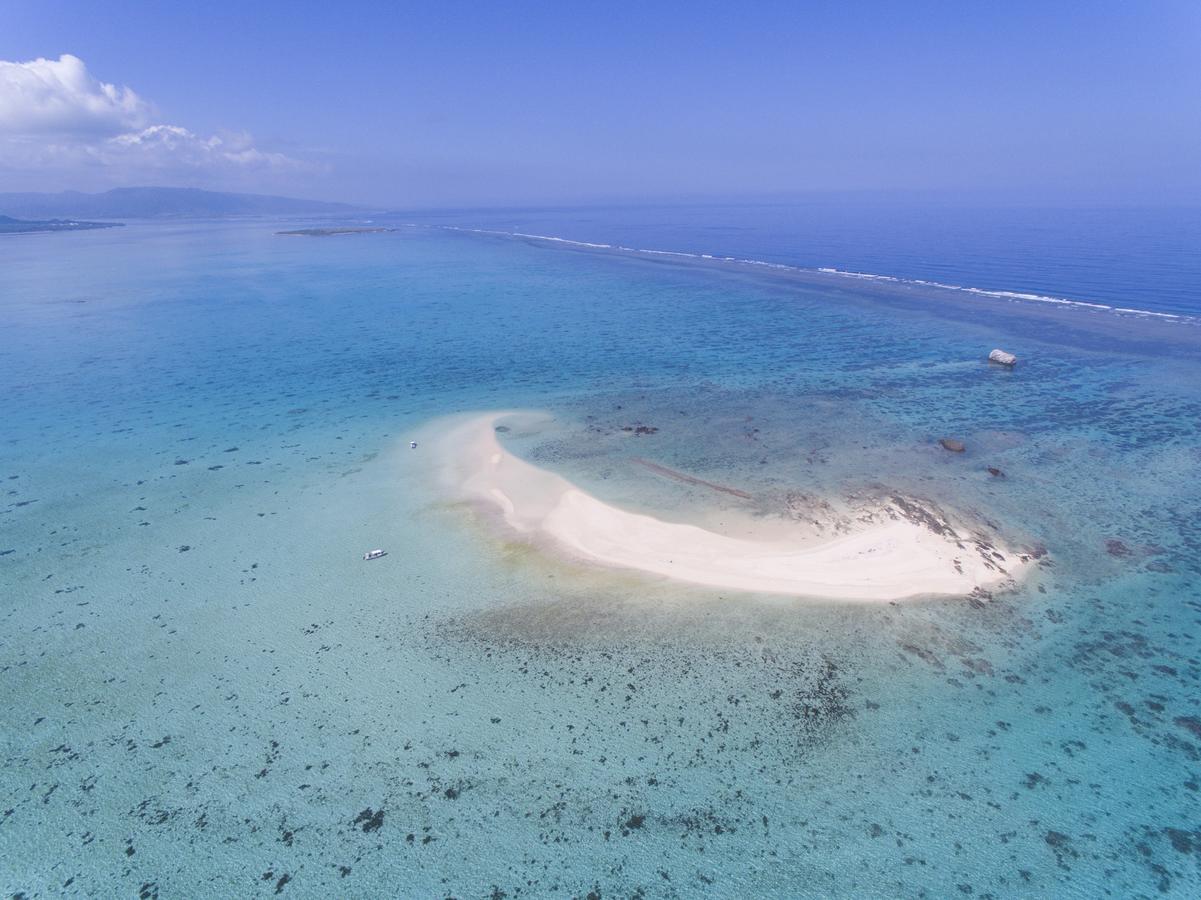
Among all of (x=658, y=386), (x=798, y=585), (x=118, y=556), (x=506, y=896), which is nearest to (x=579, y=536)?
(x=798, y=585)

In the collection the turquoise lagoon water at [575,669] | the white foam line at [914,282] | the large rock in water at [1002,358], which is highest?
the white foam line at [914,282]

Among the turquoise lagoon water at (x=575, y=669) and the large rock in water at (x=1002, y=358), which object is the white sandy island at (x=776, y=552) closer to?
the turquoise lagoon water at (x=575, y=669)

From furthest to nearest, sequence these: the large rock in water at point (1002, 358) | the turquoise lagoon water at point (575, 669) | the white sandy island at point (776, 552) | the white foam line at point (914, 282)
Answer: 1. the white foam line at point (914, 282)
2. the large rock in water at point (1002, 358)
3. the white sandy island at point (776, 552)
4. the turquoise lagoon water at point (575, 669)

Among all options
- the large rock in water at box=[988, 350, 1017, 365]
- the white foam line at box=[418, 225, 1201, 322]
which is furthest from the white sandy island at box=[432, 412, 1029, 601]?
the white foam line at box=[418, 225, 1201, 322]

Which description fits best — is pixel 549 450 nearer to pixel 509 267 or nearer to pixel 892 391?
pixel 892 391

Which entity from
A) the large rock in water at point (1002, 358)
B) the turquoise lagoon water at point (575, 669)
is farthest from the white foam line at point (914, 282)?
the turquoise lagoon water at point (575, 669)

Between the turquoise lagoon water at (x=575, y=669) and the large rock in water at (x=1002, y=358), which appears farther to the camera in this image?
the large rock in water at (x=1002, y=358)

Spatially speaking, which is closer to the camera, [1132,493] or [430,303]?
[1132,493]
